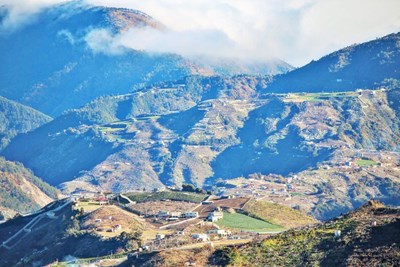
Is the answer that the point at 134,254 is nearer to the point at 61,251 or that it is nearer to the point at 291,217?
the point at 61,251

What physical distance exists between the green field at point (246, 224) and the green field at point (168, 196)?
18142mm

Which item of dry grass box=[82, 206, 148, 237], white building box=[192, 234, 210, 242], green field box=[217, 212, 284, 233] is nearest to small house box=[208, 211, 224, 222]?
green field box=[217, 212, 284, 233]

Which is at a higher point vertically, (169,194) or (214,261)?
(169,194)

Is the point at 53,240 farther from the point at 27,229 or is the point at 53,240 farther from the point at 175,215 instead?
the point at 175,215

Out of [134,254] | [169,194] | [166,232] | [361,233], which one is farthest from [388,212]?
[169,194]

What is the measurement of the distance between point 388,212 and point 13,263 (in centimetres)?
5704

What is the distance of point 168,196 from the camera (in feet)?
540

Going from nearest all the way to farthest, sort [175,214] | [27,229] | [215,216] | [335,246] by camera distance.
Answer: [335,246], [215,216], [175,214], [27,229]

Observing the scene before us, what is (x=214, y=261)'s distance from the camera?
312 feet

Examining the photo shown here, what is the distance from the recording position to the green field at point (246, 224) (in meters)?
133

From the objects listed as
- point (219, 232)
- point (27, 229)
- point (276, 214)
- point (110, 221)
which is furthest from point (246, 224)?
point (27, 229)

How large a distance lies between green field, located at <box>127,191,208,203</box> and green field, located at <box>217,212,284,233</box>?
59.5ft

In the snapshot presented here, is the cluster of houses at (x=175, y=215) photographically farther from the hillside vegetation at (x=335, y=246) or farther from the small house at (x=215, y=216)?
the hillside vegetation at (x=335, y=246)

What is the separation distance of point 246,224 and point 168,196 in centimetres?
2958
